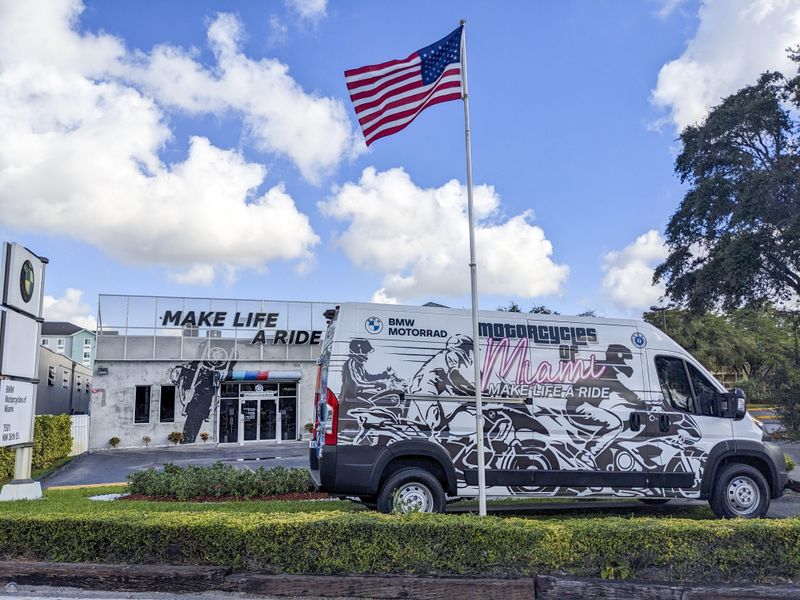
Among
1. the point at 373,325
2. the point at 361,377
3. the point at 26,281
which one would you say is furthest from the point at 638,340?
the point at 26,281

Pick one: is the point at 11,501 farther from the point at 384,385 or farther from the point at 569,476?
the point at 569,476

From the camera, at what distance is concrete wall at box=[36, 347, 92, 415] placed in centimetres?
2705

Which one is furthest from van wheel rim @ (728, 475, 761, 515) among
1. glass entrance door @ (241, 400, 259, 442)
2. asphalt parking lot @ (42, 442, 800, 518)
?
glass entrance door @ (241, 400, 259, 442)

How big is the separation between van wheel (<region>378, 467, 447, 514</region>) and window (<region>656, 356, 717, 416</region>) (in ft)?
11.3

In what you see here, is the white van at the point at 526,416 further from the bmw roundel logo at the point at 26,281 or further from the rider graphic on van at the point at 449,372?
the bmw roundel logo at the point at 26,281

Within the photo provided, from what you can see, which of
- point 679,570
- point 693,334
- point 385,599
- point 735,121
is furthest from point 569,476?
point 693,334

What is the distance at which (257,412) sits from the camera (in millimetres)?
27594

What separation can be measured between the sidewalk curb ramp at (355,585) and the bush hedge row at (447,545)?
15cm

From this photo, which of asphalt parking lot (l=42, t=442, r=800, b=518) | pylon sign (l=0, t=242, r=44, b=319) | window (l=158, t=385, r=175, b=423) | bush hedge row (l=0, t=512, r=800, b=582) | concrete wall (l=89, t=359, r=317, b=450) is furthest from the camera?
window (l=158, t=385, r=175, b=423)

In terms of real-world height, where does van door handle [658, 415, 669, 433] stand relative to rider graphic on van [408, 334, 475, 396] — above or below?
below

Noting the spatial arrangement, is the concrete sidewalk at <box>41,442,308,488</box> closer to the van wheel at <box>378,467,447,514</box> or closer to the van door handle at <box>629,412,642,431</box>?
the van wheel at <box>378,467,447,514</box>

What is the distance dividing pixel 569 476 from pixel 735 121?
20.4 meters

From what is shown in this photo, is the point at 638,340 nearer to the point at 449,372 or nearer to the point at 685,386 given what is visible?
the point at 685,386

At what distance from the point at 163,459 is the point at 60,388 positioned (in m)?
14.2
